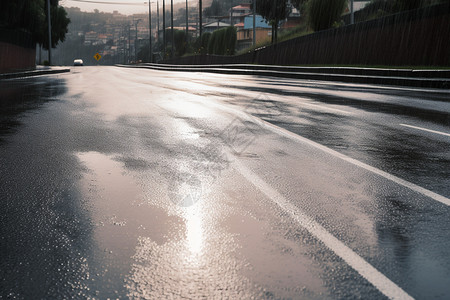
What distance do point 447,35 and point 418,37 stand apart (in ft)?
7.29

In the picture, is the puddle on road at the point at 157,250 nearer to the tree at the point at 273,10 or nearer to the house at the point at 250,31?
the tree at the point at 273,10

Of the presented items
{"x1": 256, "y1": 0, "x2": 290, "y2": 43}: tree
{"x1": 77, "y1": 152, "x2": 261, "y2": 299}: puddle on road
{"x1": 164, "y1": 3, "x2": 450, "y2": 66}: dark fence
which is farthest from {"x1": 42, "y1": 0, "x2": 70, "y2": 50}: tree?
{"x1": 77, "y1": 152, "x2": 261, "y2": 299}: puddle on road

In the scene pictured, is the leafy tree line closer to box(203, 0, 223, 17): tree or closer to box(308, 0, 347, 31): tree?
box(308, 0, 347, 31): tree

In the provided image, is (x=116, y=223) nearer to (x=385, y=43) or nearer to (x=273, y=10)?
(x=385, y=43)

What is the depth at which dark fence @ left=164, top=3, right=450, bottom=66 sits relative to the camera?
77.6 feet

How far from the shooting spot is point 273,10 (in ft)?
182

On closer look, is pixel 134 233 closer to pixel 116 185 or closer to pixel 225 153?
pixel 116 185

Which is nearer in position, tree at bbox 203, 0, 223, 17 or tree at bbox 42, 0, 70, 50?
tree at bbox 42, 0, 70, 50

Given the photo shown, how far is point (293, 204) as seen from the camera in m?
4.99

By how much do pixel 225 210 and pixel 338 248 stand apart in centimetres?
120

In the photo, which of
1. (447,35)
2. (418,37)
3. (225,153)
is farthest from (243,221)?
(418,37)

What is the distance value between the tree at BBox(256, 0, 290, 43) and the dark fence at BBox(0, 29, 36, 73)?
22.1 meters

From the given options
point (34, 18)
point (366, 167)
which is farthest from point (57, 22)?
point (366, 167)

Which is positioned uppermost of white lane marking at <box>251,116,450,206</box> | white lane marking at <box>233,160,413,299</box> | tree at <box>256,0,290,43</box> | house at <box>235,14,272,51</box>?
tree at <box>256,0,290,43</box>
